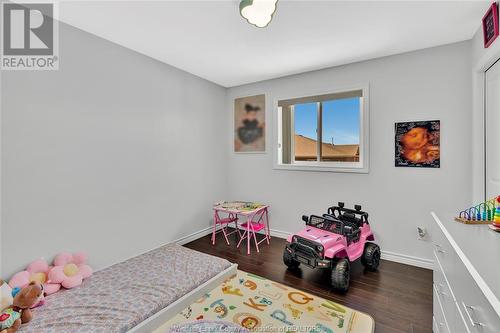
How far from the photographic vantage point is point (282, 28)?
2.23m

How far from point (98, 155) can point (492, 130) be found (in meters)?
3.89

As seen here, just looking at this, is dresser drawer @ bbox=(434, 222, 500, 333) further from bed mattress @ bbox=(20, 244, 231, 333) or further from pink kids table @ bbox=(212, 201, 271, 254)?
pink kids table @ bbox=(212, 201, 271, 254)

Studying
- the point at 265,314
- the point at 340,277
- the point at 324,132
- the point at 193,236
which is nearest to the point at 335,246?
the point at 340,277

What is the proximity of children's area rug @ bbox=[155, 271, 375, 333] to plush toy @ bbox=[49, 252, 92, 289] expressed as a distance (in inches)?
37.3

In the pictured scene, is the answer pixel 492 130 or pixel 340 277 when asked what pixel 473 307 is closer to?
pixel 340 277

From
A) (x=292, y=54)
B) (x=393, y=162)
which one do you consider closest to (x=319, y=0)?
(x=292, y=54)

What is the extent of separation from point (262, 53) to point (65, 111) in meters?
2.18

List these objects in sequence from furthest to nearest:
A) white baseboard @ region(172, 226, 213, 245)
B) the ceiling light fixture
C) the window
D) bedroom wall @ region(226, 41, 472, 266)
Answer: white baseboard @ region(172, 226, 213, 245) → the window → bedroom wall @ region(226, 41, 472, 266) → the ceiling light fixture

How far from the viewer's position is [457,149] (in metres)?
2.48

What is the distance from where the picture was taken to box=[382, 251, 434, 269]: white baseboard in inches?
105

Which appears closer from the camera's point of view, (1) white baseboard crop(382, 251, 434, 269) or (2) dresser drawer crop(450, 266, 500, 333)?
(2) dresser drawer crop(450, 266, 500, 333)

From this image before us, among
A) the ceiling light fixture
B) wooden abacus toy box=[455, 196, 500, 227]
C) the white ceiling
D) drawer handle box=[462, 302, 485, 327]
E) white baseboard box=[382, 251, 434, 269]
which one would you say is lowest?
white baseboard box=[382, 251, 434, 269]

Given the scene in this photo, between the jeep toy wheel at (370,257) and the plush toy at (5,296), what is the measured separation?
319cm

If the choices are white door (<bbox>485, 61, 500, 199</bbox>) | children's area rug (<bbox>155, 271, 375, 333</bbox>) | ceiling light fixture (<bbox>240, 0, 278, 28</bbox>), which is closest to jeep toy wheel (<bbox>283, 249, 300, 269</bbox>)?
children's area rug (<bbox>155, 271, 375, 333</bbox>)
